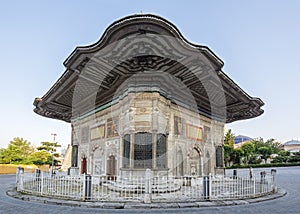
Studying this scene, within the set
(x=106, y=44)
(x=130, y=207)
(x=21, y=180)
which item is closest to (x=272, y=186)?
(x=130, y=207)

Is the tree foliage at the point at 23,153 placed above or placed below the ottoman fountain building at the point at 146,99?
below

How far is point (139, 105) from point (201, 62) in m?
2.77

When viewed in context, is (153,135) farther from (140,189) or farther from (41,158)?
(41,158)

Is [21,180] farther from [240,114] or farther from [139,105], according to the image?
[240,114]

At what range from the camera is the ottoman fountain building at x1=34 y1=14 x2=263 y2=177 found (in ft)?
26.4

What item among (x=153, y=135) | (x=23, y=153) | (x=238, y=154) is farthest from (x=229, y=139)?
(x=153, y=135)

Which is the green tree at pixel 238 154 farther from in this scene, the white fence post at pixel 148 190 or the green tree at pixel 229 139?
the white fence post at pixel 148 190

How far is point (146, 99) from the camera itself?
32.3ft

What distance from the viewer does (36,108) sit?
15.9m

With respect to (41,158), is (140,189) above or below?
above

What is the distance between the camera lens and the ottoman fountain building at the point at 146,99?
804 cm

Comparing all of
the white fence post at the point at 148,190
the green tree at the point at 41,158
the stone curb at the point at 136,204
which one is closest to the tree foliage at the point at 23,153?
the green tree at the point at 41,158

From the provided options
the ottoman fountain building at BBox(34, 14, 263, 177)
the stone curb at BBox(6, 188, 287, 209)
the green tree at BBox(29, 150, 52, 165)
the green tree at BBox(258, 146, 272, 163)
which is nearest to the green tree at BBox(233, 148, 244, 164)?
the green tree at BBox(258, 146, 272, 163)

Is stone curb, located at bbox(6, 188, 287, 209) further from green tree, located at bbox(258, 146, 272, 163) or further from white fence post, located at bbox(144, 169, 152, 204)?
green tree, located at bbox(258, 146, 272, 163)
